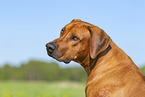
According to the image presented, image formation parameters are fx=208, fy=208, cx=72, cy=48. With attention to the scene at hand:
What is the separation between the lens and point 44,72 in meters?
49.9

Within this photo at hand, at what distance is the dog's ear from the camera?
15.8 ft

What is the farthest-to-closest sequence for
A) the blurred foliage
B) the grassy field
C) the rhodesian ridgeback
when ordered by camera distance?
the blurred foliage, the grassy field, the rhodesian ridgeback

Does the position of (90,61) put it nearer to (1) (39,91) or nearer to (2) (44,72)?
(1) (39,91)

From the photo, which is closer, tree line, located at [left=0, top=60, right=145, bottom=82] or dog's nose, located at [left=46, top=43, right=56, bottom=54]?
dog's nose, located at [left=46, top=43, right=56, bottom=54]

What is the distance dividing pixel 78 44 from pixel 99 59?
2.03 ft

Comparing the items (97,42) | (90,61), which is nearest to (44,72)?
(90,61)

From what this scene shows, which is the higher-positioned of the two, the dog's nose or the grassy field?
the dog's nose

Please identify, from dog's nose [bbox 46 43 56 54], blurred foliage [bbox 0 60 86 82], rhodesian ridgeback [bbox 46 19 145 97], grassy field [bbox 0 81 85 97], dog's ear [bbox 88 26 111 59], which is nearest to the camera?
rhodesian ridgeback [bbox 46 19 145 97]

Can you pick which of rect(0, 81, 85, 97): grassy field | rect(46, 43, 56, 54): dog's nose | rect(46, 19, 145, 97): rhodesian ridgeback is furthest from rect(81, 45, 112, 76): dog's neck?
rect(0, 81, 85, 97): grassy field

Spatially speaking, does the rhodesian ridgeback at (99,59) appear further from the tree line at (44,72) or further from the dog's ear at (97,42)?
the tree line at (44,72)

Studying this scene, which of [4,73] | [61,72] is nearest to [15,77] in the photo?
[4,73]

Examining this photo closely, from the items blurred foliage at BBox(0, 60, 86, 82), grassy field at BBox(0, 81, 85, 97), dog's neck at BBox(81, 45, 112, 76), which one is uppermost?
dog's neck at BBox(81, 45, 112, 76)

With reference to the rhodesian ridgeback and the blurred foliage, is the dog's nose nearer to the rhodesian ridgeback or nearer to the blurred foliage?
the rhodesian ridgeback

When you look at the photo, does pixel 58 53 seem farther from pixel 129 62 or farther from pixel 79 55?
pixel 129 62
